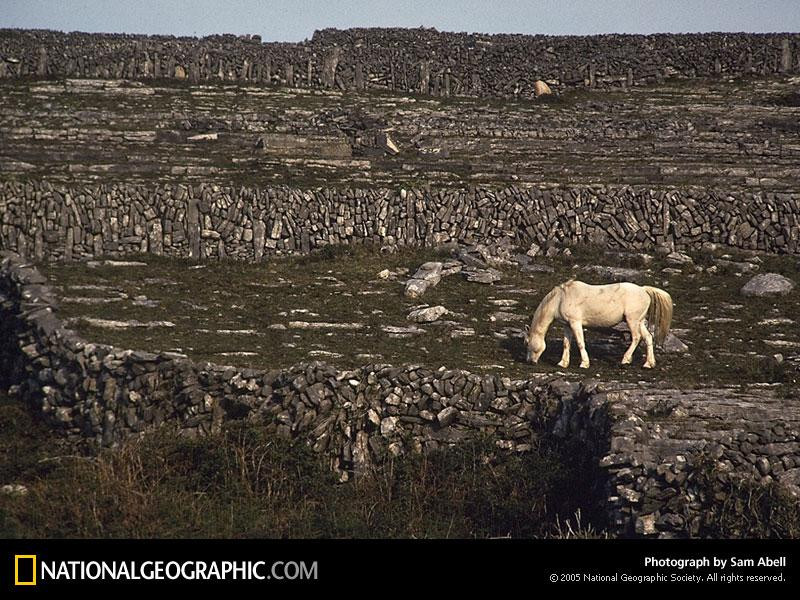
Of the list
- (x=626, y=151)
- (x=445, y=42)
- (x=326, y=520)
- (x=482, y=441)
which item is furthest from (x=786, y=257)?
(x=445, y=42)

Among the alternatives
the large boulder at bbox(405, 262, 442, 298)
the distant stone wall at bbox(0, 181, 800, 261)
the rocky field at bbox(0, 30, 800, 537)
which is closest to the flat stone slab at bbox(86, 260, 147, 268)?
the rocky field at bbox(0, 30, 800, 537)

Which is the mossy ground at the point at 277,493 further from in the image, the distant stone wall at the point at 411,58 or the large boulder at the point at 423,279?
the distant stone wall at the point at 411,58

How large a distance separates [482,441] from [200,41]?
38598mm

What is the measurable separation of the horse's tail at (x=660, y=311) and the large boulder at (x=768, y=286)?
6.14m

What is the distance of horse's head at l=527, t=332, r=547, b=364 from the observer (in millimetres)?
23703

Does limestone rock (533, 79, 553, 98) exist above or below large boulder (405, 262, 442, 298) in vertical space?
above

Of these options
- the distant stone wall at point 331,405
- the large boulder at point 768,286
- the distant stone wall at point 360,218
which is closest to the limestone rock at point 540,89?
the distant stone wall at point 360,218

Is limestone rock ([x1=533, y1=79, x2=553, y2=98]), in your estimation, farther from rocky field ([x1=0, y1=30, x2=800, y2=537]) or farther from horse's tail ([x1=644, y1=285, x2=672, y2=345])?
horse's tail ([x1=644, y1=285, x2=672, y2=345])

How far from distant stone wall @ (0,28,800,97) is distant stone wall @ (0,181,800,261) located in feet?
63.1

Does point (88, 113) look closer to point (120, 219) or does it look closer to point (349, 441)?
point (120, 219)

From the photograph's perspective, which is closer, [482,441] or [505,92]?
[482,441]

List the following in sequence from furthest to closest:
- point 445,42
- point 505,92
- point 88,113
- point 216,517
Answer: point 445,42 → point 505,92 → point 88,113 → point 216,517

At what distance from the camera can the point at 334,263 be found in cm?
3192

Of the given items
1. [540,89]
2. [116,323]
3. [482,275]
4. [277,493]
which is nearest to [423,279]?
[482,275]
